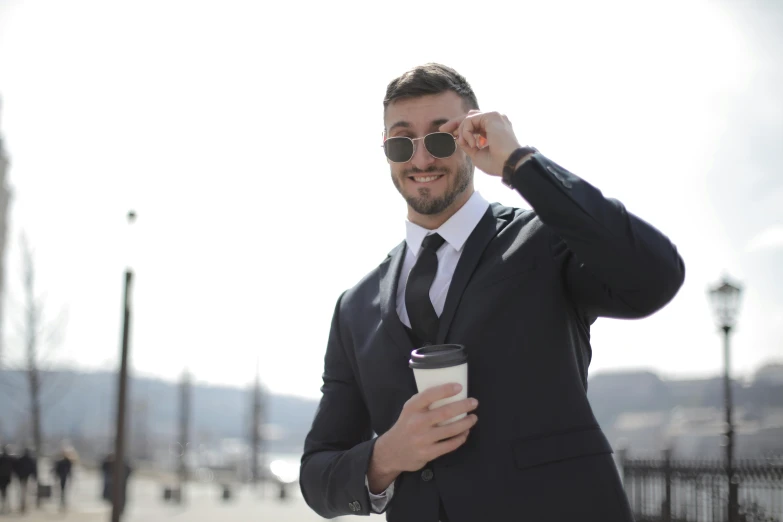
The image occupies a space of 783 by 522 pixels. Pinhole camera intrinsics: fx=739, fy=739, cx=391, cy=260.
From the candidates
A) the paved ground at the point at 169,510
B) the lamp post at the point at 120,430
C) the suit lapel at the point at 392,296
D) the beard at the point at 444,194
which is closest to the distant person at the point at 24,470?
the paved ground at the point at 169,510

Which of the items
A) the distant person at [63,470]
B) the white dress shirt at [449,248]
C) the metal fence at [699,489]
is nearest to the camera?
the white dress shirt at [449,248]

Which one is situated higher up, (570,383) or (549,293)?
(549,293)

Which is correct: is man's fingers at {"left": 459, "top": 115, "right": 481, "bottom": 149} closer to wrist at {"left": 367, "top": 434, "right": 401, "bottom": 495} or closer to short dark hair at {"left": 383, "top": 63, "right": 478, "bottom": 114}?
short dark hair at {"left": 383, "top": 63, "right": 478, "bottom": 114}

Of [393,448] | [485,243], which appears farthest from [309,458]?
[485,243]

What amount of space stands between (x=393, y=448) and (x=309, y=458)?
48cm

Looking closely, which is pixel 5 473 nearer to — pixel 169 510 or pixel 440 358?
pixel 169 510

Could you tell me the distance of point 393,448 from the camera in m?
1.76

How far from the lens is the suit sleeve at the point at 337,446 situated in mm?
1912

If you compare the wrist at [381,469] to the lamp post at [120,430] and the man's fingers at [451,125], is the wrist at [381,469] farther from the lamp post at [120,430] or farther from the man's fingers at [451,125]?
the lamp post at [120,430]

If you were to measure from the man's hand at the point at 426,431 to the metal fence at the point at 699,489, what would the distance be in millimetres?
8943

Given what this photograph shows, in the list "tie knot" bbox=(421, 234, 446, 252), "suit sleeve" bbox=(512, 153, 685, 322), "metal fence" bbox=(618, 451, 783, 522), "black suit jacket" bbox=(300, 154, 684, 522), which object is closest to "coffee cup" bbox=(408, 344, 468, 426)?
"black suit jacket" bbox=(300, 154, 684, 522)

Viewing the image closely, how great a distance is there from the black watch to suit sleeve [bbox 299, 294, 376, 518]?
2.49 ft

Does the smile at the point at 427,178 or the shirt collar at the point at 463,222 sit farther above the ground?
the smile at the point at 427,178

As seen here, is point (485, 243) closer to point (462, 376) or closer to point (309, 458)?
point (462, 376)
